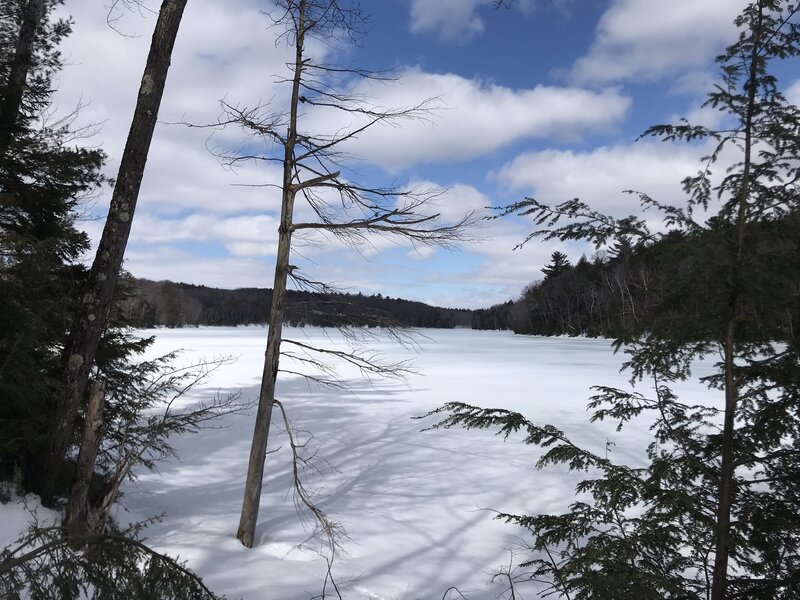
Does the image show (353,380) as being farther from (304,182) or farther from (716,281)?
(716,281)

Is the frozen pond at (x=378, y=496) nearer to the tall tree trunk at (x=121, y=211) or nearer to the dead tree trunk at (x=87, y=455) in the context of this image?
the dead tree trunk at (x=87, y=455)

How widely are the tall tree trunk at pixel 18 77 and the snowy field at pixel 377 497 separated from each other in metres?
5.57

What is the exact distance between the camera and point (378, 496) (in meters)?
10.1

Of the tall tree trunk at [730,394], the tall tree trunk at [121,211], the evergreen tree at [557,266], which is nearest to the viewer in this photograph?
the tall tree trunk at [730,394]

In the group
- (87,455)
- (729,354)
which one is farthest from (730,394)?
(87,455)

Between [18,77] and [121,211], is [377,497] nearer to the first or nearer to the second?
[121,211]

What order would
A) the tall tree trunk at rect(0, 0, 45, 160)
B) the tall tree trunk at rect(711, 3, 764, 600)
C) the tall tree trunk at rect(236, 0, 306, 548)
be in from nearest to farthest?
the tall tree trunk at rect(711, 3, 764, 600), the tall tree trunk at rect(0, 0, 45, 160), the tall tree trunk at rect(236, 0, 306, 548)

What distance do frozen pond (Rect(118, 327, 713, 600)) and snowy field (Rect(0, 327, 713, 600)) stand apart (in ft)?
0.10

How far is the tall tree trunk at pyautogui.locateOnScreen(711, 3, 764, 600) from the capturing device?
2.71 metres

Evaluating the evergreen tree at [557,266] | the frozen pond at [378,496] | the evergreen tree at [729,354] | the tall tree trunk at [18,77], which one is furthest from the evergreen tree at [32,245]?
the evergreen tree at [557,266]

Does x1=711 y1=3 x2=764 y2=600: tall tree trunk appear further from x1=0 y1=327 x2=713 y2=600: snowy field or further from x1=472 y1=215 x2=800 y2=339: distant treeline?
x1=0 y1=327 x2=713 y2=600: snowy field

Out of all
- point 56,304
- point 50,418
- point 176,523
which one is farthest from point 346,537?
point 56,304

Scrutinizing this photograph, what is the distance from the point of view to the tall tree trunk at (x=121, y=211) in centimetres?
543

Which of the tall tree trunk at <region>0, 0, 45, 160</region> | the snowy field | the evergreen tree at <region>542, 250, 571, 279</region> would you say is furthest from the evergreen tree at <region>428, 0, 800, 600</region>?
the evergreen tree at <region>542, 250, 571, 279</region>
